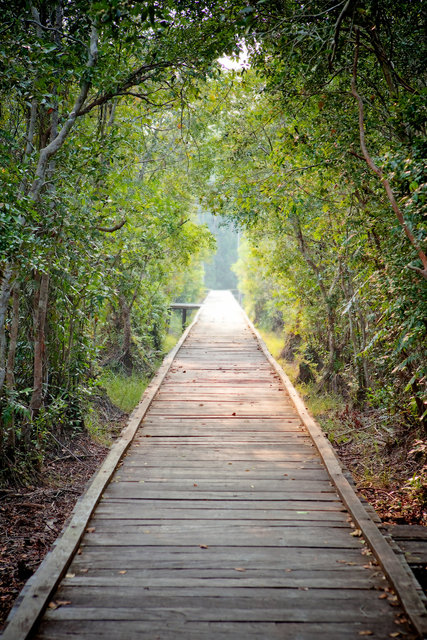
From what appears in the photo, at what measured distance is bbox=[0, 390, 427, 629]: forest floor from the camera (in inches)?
131

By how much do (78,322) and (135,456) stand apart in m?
1.98

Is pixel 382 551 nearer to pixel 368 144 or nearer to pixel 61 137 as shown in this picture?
pixel 368 144

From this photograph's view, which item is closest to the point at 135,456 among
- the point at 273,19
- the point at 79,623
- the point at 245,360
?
the point at 79,623

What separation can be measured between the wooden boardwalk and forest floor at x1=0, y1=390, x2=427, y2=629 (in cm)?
63

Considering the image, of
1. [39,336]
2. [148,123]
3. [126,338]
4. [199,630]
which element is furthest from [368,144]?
[126,338]

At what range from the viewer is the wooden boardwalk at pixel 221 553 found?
215 cm

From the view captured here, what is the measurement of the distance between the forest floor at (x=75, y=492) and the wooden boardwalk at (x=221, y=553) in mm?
631

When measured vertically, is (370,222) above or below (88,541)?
above

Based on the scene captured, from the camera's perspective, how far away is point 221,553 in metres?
2.73

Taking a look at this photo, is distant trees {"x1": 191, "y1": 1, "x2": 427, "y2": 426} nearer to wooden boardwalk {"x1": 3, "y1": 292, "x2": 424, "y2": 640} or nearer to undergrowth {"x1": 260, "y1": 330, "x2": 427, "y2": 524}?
undergrowth {"x1": 260, "y1": 330, "x2": 427, "y2": 524}

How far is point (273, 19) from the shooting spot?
14.4 ft

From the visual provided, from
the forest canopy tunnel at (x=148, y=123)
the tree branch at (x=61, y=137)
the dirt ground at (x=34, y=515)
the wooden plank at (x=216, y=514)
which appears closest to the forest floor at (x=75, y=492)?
the dirt ground at (x=34, y=515)

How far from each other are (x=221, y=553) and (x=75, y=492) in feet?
7.74

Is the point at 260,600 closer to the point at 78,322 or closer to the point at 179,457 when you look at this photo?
the point at 179,457
